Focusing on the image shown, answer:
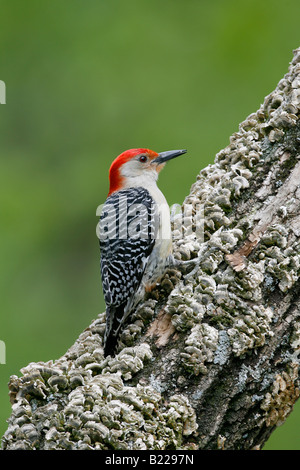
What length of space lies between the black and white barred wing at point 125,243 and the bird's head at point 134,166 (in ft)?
0.73

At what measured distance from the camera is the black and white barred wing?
3.47 metres

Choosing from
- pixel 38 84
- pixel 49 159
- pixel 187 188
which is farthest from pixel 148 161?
pixel 38 84

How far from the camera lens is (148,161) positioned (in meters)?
4.35

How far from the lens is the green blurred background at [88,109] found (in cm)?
491

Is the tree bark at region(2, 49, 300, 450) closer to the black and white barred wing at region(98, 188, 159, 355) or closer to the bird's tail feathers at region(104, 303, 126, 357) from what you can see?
the bird's tail feathers at region(104, 303, 126, 357)

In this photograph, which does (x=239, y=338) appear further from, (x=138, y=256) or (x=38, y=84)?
(x=38, y=84)

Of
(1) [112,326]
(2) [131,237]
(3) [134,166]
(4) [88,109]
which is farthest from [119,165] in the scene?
(4) [88,109]

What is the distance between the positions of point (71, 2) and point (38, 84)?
810mm

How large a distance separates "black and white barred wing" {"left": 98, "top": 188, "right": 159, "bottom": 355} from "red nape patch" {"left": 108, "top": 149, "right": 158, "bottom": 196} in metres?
0.22

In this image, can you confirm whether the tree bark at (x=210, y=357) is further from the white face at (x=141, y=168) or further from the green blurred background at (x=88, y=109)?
the green blurred background at (x=88, y=109)

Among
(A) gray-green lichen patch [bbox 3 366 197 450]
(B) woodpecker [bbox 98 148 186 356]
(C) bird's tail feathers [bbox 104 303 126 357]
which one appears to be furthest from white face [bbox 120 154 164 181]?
(A) gray-green lichen patch [bbox 3 366 197 450]

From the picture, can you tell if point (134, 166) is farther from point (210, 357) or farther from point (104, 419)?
point (104, 419)

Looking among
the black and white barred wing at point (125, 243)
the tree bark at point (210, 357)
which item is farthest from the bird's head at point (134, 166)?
the tree bark at point (210, 357)
